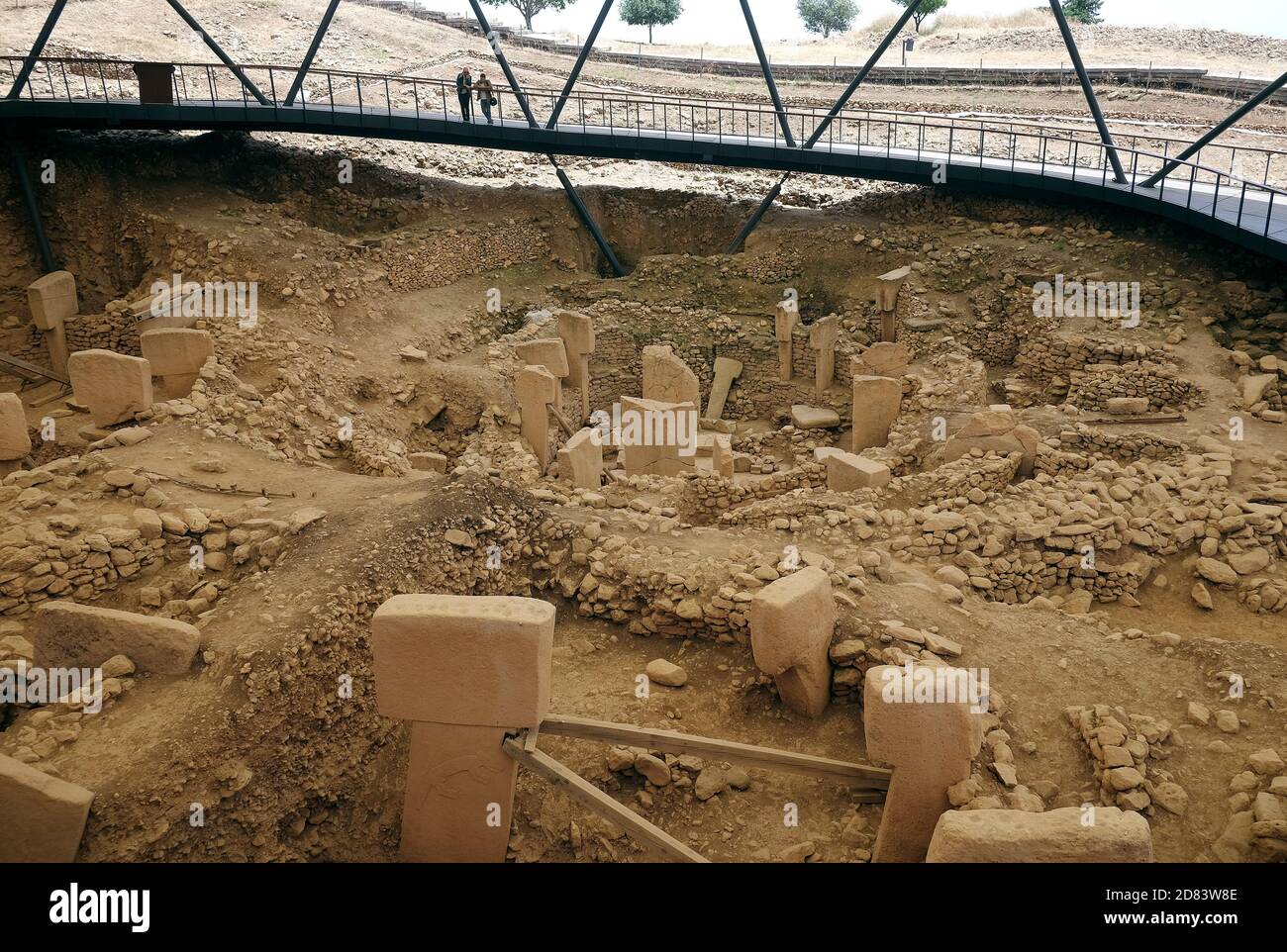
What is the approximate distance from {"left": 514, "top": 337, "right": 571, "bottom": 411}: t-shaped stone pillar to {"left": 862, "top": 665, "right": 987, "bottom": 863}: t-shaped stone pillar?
861 centimetres

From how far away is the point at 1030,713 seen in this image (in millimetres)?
6215

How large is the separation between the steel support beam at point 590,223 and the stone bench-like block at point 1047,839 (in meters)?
15.8

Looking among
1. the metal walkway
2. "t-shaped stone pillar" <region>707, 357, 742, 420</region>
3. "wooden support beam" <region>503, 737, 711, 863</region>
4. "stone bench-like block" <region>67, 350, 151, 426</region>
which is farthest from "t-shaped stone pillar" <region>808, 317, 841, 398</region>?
"wooden support beam" <region>503, 737, 711, 863</region>

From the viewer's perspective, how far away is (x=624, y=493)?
1015cm

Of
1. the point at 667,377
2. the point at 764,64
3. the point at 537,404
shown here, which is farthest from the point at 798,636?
the point at 764,64

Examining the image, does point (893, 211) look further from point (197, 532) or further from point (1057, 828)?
point (1057, 828)

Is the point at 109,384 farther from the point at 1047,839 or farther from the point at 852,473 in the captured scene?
the point at 1047,839

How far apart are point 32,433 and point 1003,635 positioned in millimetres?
10863

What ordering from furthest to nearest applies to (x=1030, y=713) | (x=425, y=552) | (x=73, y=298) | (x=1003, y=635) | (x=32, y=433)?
1. (x=73, y=298)
2. (x=32, y=433)
3. (x=425, y=552)
4. (x=1003, y=635)
5. (x=1030, y=713)

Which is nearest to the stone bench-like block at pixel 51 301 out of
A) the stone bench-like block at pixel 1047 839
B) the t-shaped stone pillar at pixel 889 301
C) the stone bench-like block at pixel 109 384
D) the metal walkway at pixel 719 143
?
the metal walkway at pixel 719 143

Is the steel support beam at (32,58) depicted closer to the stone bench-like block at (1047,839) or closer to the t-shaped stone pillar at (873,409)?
the t-shaped stone pillar at (873,409)

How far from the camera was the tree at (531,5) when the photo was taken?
127ft

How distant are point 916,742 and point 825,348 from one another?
35.8 ft

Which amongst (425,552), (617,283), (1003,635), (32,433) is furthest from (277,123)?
(1003,635)
